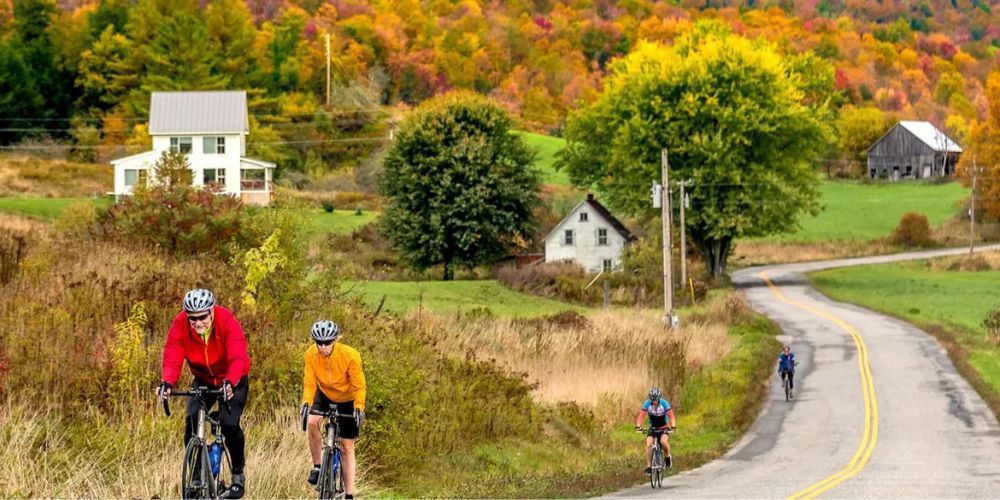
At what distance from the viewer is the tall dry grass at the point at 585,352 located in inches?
1246

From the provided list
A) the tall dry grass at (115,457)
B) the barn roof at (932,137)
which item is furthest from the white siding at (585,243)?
the barn roof at (932,137)

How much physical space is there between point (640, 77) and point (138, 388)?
6799 centimetres

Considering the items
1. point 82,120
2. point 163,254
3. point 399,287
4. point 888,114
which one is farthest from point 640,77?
point 888,114

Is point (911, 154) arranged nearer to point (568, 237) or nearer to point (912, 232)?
point (912, 232)

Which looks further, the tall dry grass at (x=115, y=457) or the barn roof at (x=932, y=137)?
the barn roof at (x=932, y=137)

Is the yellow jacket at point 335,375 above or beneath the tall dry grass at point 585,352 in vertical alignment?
above

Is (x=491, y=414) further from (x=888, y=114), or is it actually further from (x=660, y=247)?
(x=888, y=114)

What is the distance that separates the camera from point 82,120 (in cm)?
11175

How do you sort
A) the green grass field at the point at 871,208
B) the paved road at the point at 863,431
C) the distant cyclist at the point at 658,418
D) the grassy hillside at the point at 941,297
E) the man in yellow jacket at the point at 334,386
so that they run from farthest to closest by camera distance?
the green grass field at the point at 871,208 → the grassy hillside at the point at 941,297 → the paved road at the point at 863,431 → the distant cyclist at the point at 658,418 → the man in yellow jacket at the point at 334,386

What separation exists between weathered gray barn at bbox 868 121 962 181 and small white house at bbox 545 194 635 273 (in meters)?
66.3

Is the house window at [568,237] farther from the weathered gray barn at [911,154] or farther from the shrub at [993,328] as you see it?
the weathered gray barn at [911,154]

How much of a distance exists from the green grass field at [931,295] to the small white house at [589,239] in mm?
11993

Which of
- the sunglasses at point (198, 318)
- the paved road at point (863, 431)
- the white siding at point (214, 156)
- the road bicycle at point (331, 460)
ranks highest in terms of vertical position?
the white siding at point (214, 156)

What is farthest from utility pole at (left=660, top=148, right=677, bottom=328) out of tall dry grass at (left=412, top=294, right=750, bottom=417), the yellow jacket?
the yellow jacket
